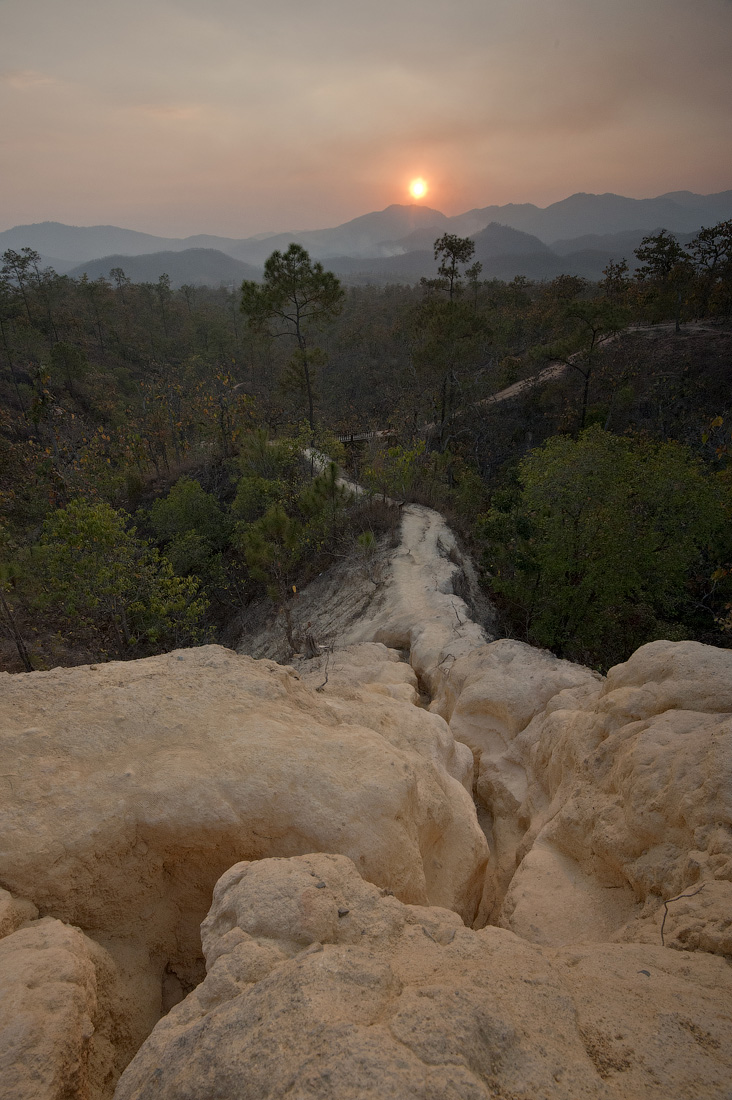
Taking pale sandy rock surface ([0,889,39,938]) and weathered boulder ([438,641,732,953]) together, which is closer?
pale sandy rock surface ([0,889,39,938])

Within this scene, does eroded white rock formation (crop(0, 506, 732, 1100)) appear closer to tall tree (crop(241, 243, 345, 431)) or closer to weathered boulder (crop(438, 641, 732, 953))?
weathered boulder (crop(438, 641, 732, 953))

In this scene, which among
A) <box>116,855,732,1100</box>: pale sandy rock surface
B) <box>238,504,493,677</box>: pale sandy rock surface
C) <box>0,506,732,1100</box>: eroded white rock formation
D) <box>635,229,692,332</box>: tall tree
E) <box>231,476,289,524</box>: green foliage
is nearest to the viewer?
<box>116,855,732,1100</box>: pale sandy rock surface

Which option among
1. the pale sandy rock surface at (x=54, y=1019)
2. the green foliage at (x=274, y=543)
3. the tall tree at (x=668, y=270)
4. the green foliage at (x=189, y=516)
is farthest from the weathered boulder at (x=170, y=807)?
the tall tree at (x=668, y=270)

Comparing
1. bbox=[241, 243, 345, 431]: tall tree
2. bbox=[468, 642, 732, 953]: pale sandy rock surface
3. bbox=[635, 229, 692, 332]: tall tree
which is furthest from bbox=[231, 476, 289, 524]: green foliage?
bbox=[635, 229, 692, 332]: tall tree

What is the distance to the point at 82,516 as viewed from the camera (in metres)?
11.5

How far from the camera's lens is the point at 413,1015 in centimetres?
227

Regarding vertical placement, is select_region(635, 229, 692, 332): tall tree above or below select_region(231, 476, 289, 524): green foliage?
above

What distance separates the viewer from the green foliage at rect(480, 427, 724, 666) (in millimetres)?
11883

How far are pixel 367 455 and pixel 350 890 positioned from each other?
20695 mm

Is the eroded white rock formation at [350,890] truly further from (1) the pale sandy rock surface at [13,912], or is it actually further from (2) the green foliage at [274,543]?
(2) the green foliage at [274,543]

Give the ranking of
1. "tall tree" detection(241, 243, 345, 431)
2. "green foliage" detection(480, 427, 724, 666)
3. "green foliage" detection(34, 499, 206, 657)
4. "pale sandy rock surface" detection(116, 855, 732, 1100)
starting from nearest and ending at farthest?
"pale sandy rock surface" detection(116, 855, 732, 1100), "green foliage" detection(34, 499, 206, 657), "green foliage" detection(480, 427, 724, 666), "tall tree" detection(241, 243, 345, 431)

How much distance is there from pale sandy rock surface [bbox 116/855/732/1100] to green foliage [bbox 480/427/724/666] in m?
9.51

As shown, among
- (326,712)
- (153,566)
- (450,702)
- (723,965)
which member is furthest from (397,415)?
(723,965)

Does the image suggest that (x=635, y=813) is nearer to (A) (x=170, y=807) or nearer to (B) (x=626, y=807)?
(B) (x=626, y=807)
